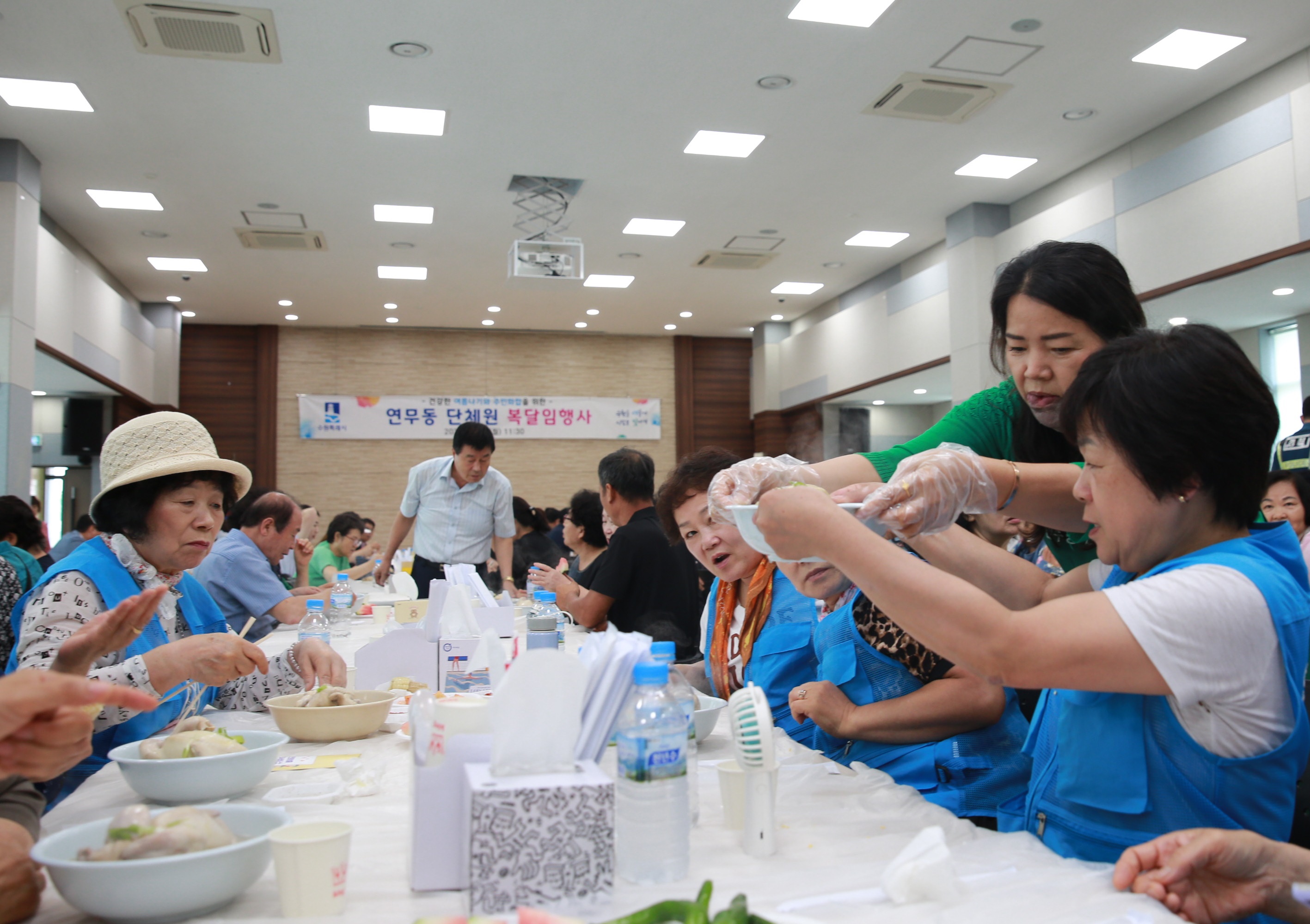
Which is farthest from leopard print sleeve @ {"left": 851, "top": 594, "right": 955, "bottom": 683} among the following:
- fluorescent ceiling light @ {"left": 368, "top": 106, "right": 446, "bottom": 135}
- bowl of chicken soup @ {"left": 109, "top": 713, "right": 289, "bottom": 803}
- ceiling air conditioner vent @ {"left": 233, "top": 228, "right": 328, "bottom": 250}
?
ceiling air conditioner vent @ {"left": 233, "top": 228, "right": 328, "bottom": 250}

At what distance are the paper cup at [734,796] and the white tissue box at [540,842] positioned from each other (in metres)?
0.30

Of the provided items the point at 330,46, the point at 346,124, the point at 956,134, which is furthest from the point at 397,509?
the point at 956,134

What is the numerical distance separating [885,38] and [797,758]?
4.47 metres

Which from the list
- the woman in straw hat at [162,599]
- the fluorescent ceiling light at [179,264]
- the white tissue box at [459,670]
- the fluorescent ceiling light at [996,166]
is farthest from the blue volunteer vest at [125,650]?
the fluorescent ceiling light at [179,264]

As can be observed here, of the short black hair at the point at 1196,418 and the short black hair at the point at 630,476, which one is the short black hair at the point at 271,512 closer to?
the short black hair at the point at 630,476

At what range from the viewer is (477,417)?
11906 millimetres

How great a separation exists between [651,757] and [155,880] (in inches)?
20.2

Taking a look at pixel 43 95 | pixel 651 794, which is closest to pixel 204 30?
pixel 43 95

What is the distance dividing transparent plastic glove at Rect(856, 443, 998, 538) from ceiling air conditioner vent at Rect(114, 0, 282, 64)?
4521 millimetres

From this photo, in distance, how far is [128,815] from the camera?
0.98 m

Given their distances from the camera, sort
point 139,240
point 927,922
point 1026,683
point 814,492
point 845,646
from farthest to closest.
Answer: point 139,240, point 845,646, point 814,492, point 1026,683, point 927,922

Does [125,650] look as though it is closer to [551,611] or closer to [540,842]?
[540,842]

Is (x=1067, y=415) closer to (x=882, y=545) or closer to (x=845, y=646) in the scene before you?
(x=882, y=545)

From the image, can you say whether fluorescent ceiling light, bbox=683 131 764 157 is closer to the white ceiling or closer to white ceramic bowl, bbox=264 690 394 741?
the white ceiling
